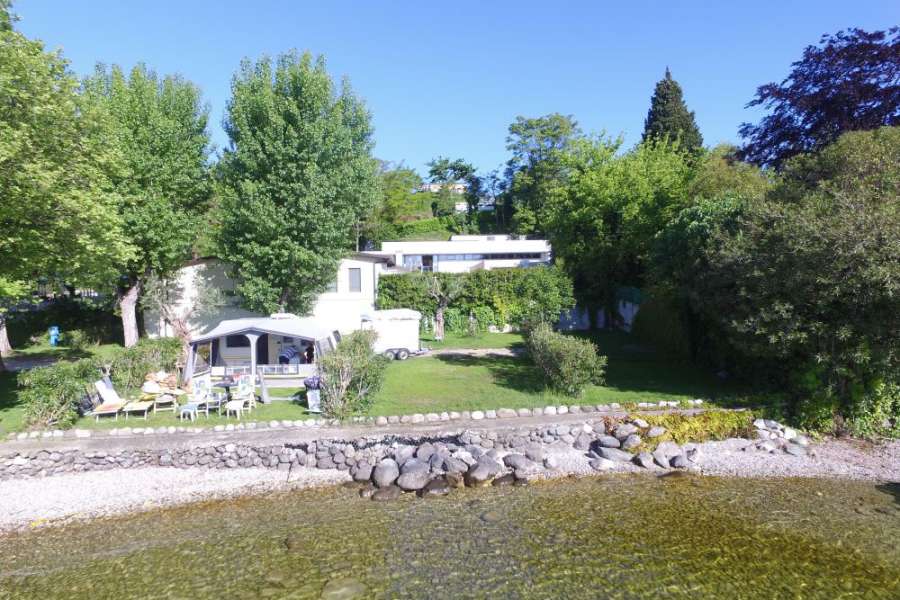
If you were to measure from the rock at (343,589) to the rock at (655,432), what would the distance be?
278 inches

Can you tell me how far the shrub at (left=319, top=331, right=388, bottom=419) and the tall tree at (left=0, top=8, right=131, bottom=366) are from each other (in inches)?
250

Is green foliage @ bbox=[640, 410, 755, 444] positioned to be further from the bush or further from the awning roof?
the awning roof

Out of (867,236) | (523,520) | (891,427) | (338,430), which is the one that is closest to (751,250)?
(867,236)

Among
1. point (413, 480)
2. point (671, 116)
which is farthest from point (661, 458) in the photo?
point (671, 116)

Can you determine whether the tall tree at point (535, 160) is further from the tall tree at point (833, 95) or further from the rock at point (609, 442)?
the rock at point (609, 442)

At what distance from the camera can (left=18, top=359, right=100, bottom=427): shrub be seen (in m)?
11.0

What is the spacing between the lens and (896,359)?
1017 centimetres

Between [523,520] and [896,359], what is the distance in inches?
323

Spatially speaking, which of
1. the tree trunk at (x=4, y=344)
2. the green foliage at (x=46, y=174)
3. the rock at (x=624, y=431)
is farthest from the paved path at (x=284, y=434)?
the tree trunk at (x=4, y=344)

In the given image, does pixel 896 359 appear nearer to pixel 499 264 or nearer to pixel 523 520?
pixel 523 520

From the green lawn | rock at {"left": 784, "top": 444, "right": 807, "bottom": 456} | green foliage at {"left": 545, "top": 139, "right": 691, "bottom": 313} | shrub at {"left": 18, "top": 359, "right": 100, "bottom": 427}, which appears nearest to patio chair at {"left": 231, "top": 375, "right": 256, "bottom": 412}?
shrub at {"left": 18, "top": 359, "right": 100, "bottom": 427}

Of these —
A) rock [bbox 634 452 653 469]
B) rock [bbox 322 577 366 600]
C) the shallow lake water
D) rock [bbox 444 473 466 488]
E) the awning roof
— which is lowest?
rock [bbox 322 577 366 600]

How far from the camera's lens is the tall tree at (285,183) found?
19000 mm

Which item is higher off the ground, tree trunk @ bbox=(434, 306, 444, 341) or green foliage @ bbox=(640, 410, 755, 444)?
tree trunk @ bbox=(434, 306, 444, 341)
